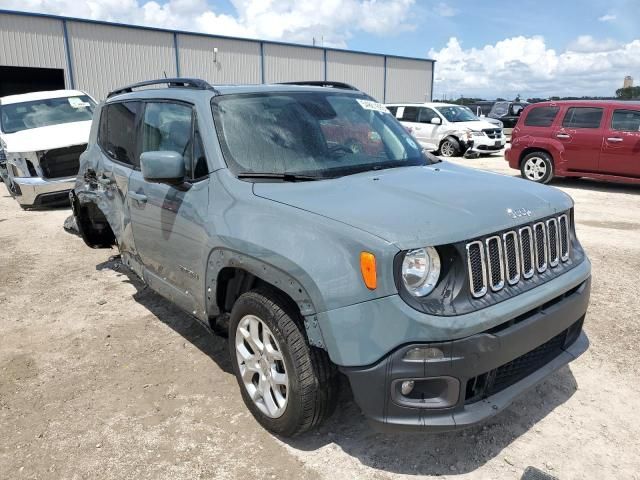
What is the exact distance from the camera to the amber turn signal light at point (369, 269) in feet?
7.25

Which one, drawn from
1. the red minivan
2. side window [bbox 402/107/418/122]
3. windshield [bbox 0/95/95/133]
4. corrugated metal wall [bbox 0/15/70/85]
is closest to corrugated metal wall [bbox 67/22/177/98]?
corrugated metal wall [bbox 0/15/70/85]

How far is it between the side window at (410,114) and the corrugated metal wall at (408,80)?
Result: 18038 millimetres

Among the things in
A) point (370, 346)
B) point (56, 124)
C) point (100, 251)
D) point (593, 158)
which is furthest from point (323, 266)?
point (593, 158)

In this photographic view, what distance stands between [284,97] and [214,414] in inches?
83.3

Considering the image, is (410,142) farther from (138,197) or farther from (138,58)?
(138,58)

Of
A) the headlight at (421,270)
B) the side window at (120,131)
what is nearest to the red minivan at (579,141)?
the side window at (120,131)

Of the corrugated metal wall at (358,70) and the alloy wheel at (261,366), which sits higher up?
the corrugated metal wall at (358,70)

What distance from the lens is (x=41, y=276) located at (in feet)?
19.2

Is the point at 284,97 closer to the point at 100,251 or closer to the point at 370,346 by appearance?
the point at 370,346

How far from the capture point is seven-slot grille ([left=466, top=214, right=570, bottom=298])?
93.7 inches

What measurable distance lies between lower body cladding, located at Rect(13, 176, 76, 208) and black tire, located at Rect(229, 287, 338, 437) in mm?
7409

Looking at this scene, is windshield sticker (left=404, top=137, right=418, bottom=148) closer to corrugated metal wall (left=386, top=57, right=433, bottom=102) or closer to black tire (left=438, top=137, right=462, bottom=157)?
black tire (left=438, top=137, right=462, bottom=157)

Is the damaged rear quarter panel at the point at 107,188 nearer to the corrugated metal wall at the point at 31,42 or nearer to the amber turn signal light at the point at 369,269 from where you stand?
Result: the amber turn signal light at the point at 369,269

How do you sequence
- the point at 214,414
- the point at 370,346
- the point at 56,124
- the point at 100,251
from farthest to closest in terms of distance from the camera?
the point at 56,124 → the point at 100,251 → the point at 214,414 → the point at 370,346
